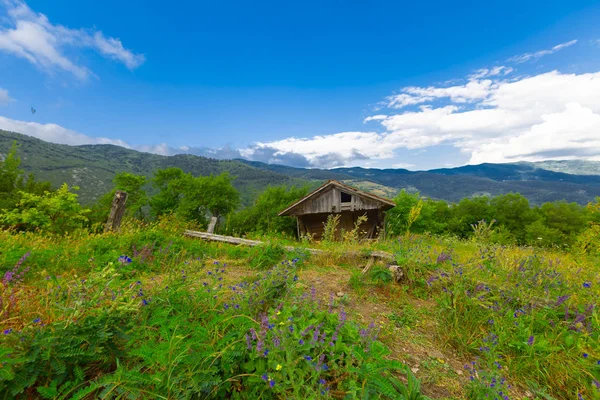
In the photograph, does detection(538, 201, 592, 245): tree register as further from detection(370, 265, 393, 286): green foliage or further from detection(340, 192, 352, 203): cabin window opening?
detection(370, 265, 393, 286): green foliage

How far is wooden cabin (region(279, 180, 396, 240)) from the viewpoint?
15.8 meters

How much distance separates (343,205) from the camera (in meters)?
16.0

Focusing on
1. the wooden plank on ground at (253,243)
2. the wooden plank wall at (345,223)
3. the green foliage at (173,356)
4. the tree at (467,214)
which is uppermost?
the green foliage at (173,356)

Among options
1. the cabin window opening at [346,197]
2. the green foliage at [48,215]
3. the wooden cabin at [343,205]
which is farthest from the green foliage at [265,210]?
the green foliage at [48,215]

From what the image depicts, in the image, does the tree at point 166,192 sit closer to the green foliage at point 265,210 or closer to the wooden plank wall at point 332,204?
the green foliage at point 265,210

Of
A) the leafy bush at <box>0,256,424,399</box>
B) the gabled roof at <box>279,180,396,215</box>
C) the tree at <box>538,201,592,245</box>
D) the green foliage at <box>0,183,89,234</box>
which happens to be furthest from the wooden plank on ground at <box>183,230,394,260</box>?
the tree at <box>538,201,592,245</box>

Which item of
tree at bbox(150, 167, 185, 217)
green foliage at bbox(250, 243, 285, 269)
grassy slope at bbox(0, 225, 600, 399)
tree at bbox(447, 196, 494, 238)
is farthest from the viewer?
tree at bbox(447, 196, 494, 238)

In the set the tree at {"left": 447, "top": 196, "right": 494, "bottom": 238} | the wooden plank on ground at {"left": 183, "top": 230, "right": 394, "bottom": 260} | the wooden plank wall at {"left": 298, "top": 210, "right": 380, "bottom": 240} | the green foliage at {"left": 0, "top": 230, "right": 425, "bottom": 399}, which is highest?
the green foliage at {"left": 0, "top": 230, "right": 425, "bottom": 399}

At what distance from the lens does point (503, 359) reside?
8.84 feet

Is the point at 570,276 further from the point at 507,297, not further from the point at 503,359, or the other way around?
the point at 503,359

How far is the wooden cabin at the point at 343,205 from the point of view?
1578 cm

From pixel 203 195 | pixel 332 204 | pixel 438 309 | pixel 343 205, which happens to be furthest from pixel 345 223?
pixel 203 195

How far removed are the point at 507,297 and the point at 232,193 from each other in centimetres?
3351

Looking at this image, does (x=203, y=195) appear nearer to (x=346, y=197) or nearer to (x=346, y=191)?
(x=346, y=197)
